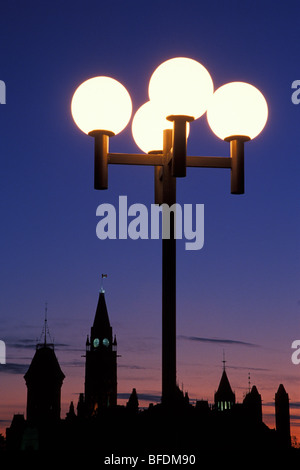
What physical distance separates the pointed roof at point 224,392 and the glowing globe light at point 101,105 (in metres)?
119

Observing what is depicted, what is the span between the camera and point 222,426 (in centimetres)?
5766

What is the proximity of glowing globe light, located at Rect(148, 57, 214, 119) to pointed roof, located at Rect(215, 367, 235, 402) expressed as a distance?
392 feet

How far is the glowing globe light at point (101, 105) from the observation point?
4773 mm

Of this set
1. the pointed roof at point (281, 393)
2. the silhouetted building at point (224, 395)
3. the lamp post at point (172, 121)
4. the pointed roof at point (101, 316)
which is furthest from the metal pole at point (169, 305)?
the silhouetted building at point (224, 395)

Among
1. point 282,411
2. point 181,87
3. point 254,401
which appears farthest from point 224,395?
point 181,87

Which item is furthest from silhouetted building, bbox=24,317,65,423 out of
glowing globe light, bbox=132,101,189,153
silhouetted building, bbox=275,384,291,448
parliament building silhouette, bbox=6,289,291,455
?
glowing globe light, bbox=132,101,189,153

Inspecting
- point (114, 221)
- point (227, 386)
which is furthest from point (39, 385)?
point (114, 221)

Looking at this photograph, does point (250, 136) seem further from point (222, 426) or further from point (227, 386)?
point (227, 386)

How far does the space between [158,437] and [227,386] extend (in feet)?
395

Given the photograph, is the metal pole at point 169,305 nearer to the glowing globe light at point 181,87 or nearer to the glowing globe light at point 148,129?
the glowing globe light at point 181,87

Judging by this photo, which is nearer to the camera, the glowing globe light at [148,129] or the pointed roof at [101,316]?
the glowing globe light at [148,129]

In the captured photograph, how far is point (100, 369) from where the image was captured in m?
104

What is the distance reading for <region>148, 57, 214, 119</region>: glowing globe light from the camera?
448 cm

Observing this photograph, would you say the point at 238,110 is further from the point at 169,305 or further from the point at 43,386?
the point at 43,386
